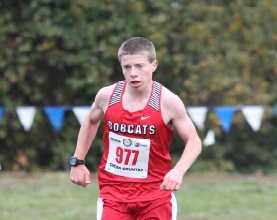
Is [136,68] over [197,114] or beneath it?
over

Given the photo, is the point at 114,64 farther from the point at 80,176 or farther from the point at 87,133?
the point at 80,176

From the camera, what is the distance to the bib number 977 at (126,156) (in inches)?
231

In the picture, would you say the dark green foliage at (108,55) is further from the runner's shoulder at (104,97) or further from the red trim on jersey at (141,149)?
the red trim on jersey at (141,149)

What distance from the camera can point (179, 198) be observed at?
10.2 m

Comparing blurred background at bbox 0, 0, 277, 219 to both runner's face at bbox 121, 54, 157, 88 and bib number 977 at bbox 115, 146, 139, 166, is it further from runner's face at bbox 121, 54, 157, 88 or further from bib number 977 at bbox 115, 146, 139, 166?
runner's face at bbox 121, 54, 157, 88

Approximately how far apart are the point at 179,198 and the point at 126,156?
4.45 m

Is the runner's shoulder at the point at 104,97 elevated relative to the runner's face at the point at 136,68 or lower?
lower

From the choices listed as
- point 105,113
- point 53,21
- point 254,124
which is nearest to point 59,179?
point 53,21

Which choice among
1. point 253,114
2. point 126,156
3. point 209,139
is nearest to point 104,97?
point 126,156

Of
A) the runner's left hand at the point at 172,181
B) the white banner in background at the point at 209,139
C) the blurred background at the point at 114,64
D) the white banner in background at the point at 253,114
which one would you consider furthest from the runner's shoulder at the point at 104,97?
the white banner in background at the point at 253,114

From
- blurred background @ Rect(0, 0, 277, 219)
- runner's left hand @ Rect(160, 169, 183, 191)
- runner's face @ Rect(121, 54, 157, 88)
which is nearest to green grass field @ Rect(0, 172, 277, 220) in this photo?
blurred background @ Rect(0, 0, 277, 219)

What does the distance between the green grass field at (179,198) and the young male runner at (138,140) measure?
2958 mm

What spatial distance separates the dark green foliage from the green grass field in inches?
29.1

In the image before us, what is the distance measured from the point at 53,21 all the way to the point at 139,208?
7.12m
